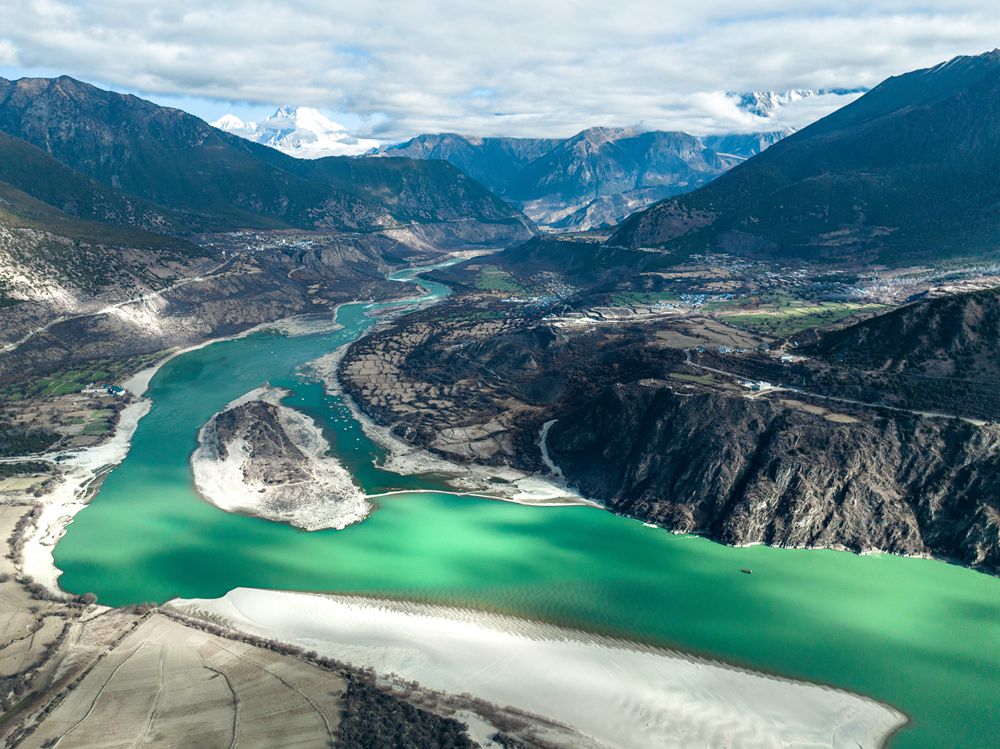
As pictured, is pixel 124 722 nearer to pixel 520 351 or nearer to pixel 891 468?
pixel 891 468

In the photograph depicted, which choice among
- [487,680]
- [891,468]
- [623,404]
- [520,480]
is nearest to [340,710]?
[487,680]

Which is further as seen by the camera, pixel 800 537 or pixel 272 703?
pixel 800 537

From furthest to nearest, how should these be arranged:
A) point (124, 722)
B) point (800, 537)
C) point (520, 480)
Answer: point (520, 480) < point (800, 537) < point (124, 722)

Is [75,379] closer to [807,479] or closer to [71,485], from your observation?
[71,485]

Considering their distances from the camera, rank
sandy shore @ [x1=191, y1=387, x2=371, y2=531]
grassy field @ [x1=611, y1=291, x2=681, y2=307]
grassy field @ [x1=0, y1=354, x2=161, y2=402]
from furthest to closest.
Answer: grassy field @ [x1=611, y1=291, x2=681, y2=307] < grassy field @ [x1=0, y1=354, x2=161, y2=402] < sandy shore @ [x1=191, y1=387, x2=371, y2=531]

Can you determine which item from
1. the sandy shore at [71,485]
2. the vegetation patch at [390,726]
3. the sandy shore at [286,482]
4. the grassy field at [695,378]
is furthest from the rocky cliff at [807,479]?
the sandy shore at [71,485]

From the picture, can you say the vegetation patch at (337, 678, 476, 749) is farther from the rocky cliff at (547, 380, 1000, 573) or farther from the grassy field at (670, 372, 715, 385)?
the grassy field at (670, 372, 715, 385)

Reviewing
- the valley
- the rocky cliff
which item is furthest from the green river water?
the rocky cliff
